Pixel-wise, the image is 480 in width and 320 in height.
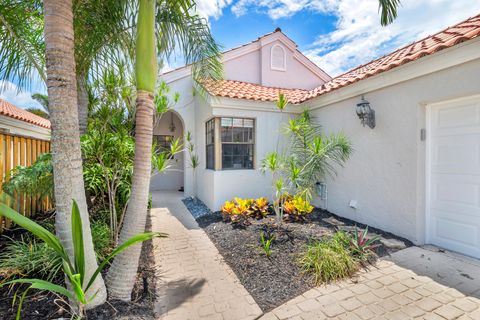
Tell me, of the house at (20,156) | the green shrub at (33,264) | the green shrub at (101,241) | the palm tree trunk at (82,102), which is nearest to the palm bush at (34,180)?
the house at (20,156)

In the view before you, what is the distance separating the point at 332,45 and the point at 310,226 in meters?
8.35

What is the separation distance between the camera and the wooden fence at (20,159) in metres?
5.41

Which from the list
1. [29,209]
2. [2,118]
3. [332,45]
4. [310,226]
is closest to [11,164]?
[29,209]

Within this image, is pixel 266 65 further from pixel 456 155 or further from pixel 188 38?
pixel 456 155

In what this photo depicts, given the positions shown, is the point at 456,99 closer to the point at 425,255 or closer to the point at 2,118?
the point at 425,255

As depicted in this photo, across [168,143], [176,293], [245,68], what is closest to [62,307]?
[176,293]

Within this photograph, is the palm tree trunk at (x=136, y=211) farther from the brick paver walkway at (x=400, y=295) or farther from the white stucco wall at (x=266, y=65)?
the white stucco wall at (x=266, y=65)

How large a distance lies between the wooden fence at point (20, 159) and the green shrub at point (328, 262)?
676cm

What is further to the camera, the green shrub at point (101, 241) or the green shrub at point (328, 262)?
the green shrub at point (101, 241)

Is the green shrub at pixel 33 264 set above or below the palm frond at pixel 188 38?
below

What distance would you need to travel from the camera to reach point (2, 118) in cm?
820

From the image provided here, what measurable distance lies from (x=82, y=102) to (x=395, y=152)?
24.2ft

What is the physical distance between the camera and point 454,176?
15.1 ft

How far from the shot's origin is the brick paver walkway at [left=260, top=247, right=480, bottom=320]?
2.97 metres
